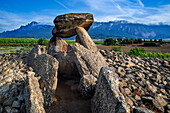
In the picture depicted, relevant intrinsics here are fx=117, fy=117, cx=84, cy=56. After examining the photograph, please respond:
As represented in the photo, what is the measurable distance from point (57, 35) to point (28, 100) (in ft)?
19.3

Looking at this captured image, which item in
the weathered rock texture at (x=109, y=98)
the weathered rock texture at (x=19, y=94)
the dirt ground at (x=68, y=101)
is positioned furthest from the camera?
the dirt ground at (x=68, y=101)

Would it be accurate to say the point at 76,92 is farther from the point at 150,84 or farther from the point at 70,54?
the point at 150,84

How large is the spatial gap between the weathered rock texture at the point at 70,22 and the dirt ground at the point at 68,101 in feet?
11.7

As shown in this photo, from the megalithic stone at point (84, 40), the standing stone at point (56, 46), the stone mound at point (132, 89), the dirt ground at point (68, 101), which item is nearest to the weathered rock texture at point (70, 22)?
the megalithic stone at point (84, 40)

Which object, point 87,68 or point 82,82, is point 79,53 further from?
point 82,82

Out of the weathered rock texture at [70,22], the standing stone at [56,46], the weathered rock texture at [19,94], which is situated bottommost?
the weathered rock texture at [19,94]

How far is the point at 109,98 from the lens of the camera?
3395 millimetres

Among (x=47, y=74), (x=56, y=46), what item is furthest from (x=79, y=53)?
(x=56, y=46)

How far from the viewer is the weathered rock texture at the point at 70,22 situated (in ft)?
24.8

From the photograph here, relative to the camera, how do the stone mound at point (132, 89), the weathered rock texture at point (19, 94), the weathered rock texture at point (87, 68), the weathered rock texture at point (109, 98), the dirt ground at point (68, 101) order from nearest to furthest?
the weathered rock texture at point (109, 98)
the stone mound at point (132, 89)
the weathered rock texture at point (19, 94)
the dirt ground at point (68, 101)
the weathered rock texture at point (87, 68)

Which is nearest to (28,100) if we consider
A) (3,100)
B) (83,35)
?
(3,100)

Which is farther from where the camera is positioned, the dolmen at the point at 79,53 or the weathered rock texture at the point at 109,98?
the dolmen at the point at 79,53

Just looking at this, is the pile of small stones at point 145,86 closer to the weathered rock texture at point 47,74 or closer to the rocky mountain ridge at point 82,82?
the rocky mountain ridge at point 82,82

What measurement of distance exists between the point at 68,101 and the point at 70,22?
4888 millimetres
